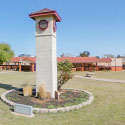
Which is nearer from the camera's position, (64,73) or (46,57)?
(46,57)

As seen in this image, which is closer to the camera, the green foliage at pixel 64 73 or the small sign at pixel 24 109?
the small sign at pixel 24 109

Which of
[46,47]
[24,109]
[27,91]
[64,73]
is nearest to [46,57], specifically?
[46,47]

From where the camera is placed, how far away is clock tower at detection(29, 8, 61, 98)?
22.5ft

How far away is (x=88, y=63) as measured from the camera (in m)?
30.1

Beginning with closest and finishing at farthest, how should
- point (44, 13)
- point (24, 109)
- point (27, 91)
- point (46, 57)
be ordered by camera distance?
point (24, 109) → point (44, 13) → point (46, 57) → point (27, 91)

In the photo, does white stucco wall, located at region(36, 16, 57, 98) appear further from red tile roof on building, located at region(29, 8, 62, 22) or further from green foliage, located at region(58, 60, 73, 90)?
green foliage, located at region(58, 60, 73, 90)

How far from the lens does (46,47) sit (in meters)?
6.91

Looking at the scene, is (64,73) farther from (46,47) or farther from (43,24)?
(43,24)

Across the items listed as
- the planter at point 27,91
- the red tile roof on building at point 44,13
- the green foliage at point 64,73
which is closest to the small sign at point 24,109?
the planter at point 27,91

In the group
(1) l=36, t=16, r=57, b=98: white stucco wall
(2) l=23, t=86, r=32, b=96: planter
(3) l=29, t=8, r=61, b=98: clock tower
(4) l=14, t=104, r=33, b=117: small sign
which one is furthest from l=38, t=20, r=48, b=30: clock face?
(4) l=14, t=104, r=33, b=117: small sign

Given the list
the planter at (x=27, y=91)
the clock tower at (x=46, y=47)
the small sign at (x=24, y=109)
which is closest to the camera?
the small sign at (x=24, y=109)

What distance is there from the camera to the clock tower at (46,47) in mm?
6852

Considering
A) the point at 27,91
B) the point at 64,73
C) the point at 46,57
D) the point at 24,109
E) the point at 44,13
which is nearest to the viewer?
the point at 24,109

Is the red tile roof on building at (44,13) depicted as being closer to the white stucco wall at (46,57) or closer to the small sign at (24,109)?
the white stucco wall at (46,57)
